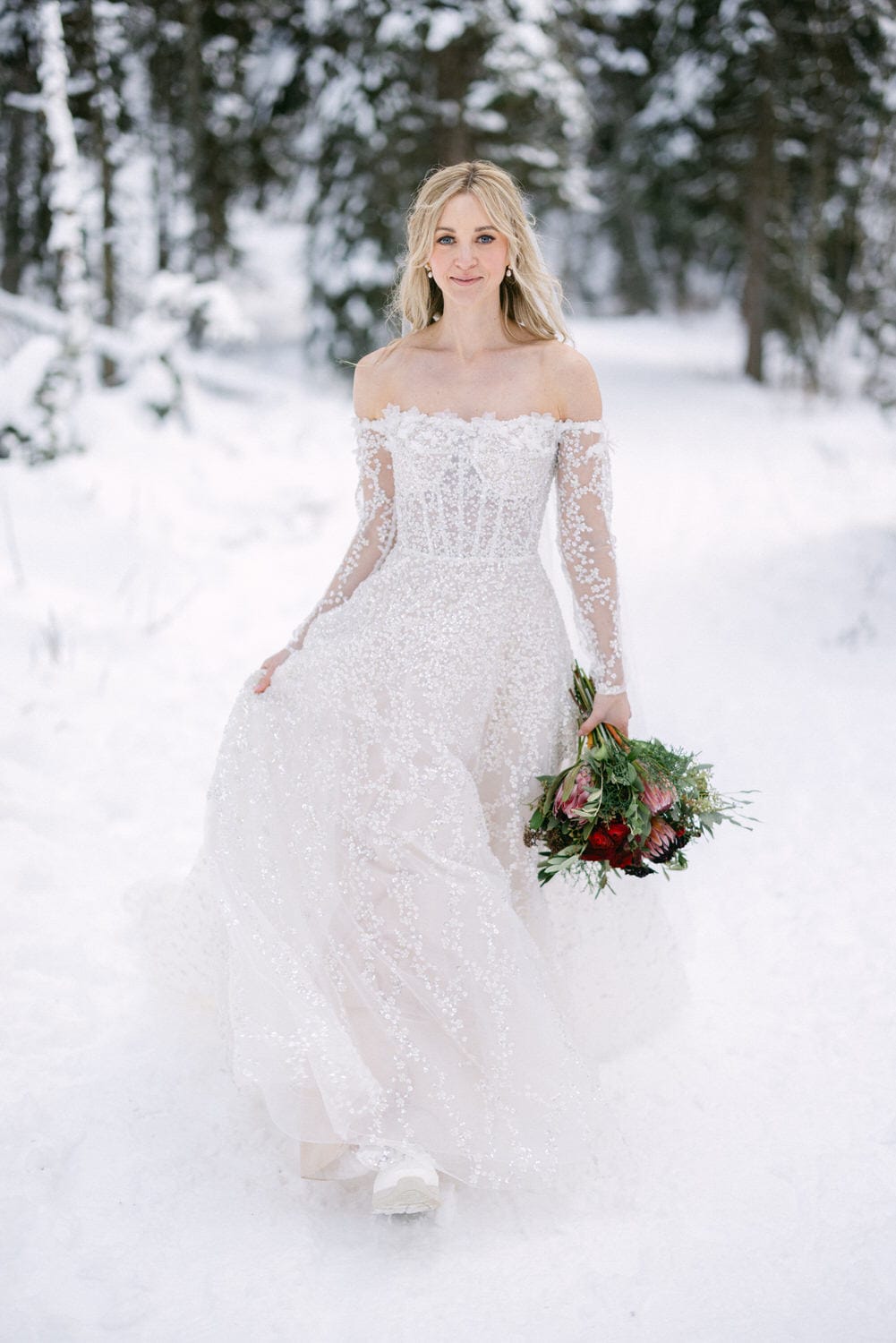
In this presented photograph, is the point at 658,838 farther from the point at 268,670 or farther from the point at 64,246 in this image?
the point at 64,246

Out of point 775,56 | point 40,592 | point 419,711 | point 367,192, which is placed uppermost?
point 775,56

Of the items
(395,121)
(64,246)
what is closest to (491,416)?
(64,246)

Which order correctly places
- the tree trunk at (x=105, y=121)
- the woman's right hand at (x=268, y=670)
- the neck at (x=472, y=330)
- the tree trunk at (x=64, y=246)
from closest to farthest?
the neck at (x=472, y=330), the woman's right hand at (x=268, y=670), the tree trunk at (x=64, y=246), the tree trunk at (x=105, y=121)

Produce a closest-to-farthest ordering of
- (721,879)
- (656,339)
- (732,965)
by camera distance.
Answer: (732,965) < (721,879) < (656,339)

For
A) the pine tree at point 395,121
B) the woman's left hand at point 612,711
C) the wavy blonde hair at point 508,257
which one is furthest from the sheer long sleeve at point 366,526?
the pine tree at point 395,121

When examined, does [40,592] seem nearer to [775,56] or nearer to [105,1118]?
[105,1118]

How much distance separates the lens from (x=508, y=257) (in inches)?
115

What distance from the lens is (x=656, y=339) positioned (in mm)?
20219

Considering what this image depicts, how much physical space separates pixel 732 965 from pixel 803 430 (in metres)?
8.77

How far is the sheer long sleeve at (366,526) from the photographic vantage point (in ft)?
10.2

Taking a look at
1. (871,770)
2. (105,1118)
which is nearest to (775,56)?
(871,770)

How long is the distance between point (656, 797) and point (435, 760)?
0.57 m

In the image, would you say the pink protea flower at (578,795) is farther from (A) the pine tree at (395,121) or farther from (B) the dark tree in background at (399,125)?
(A) the pine tree at (395,121)

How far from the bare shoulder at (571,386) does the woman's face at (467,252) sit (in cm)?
28
